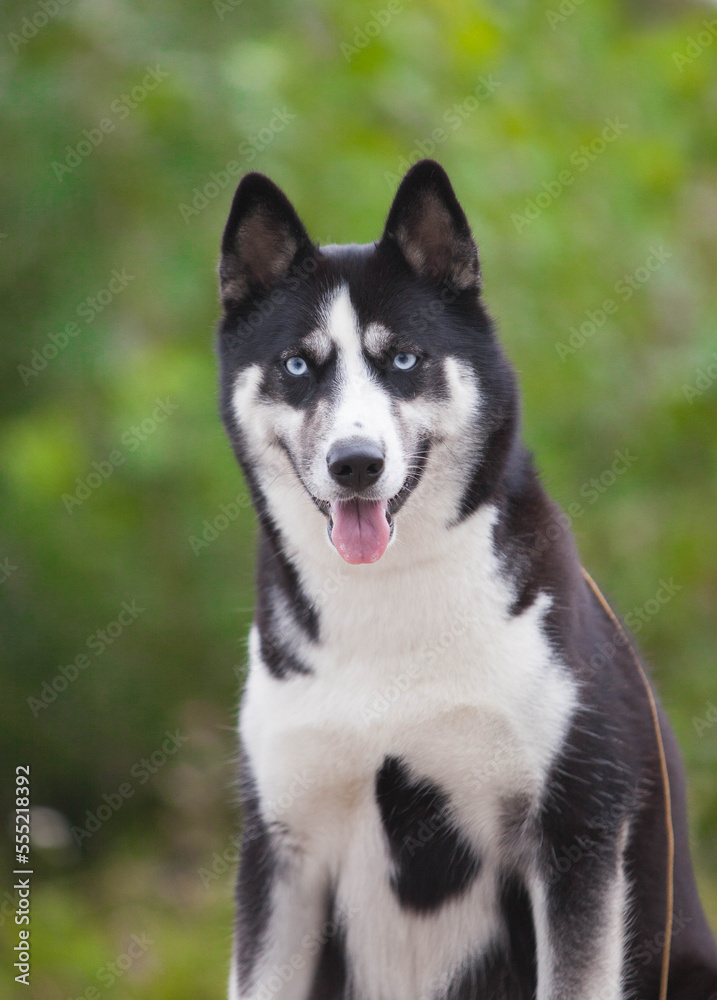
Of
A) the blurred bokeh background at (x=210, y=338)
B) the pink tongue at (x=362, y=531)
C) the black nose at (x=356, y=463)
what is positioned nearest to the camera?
the black nose at (x=356, y=463)

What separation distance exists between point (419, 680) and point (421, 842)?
1.20ft

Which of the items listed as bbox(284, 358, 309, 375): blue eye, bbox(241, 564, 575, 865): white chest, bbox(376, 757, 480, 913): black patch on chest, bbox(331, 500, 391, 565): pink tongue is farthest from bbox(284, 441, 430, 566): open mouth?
bbox(376, 757, 480, 913): black patch on chest

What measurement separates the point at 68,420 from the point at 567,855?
9.58 feet

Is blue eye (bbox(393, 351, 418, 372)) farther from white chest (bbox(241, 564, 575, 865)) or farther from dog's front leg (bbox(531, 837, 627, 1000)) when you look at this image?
dog's front leg (bbox(531, 837, 627, 1000))

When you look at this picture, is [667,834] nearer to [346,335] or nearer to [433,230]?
[346,335]

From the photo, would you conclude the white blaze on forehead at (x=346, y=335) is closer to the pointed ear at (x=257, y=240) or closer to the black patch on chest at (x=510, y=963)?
the pointed ear at (x=257, y=240)

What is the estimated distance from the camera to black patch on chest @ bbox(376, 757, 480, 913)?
2346 mm

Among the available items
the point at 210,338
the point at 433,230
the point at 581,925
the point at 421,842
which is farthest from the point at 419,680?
the point at 210,338

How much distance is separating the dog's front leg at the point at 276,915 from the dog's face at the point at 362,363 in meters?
0.70

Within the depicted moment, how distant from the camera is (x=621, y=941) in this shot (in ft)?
7.70

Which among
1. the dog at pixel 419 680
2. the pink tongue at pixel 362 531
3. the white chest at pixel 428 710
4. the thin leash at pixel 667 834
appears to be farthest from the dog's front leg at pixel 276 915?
the thin leash at pixel 667 834

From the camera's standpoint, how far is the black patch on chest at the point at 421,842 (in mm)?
2346

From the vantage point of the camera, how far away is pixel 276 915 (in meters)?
2.51

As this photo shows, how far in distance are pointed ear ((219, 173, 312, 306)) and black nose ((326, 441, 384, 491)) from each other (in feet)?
1.88
